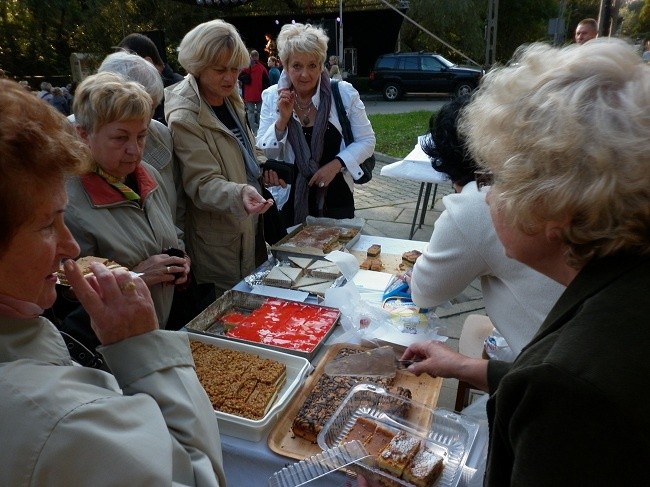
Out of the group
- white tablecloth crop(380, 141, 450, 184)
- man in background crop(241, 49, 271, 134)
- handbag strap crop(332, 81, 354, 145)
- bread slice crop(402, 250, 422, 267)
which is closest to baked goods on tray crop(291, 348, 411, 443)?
bread slice crop(402, 250, 422, 267)

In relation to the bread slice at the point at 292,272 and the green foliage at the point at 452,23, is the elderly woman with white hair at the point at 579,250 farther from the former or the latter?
the green foliage at the point at 452,23

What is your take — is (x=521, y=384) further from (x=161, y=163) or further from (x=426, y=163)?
(x=426, y=163)

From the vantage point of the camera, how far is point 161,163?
2.47m

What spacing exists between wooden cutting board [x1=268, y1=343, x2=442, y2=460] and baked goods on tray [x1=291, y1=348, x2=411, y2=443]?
0.07ft

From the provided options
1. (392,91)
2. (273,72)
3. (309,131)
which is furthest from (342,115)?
(392,91)

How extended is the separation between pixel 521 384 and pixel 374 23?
79.8 feet

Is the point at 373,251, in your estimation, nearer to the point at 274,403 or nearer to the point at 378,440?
the point at 274,403

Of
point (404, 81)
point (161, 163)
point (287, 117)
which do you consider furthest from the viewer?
point (404, 81)

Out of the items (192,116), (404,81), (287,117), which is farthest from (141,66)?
(404,81)

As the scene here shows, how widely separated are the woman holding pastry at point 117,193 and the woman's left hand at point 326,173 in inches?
54.0

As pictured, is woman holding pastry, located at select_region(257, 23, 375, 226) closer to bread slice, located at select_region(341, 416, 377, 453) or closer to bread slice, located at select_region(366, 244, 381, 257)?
bread slice, located at select_region(366, 244, 381, 257)

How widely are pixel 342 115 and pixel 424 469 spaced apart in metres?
2.53

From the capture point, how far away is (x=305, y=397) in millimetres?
1690

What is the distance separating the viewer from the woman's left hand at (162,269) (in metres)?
1.93
